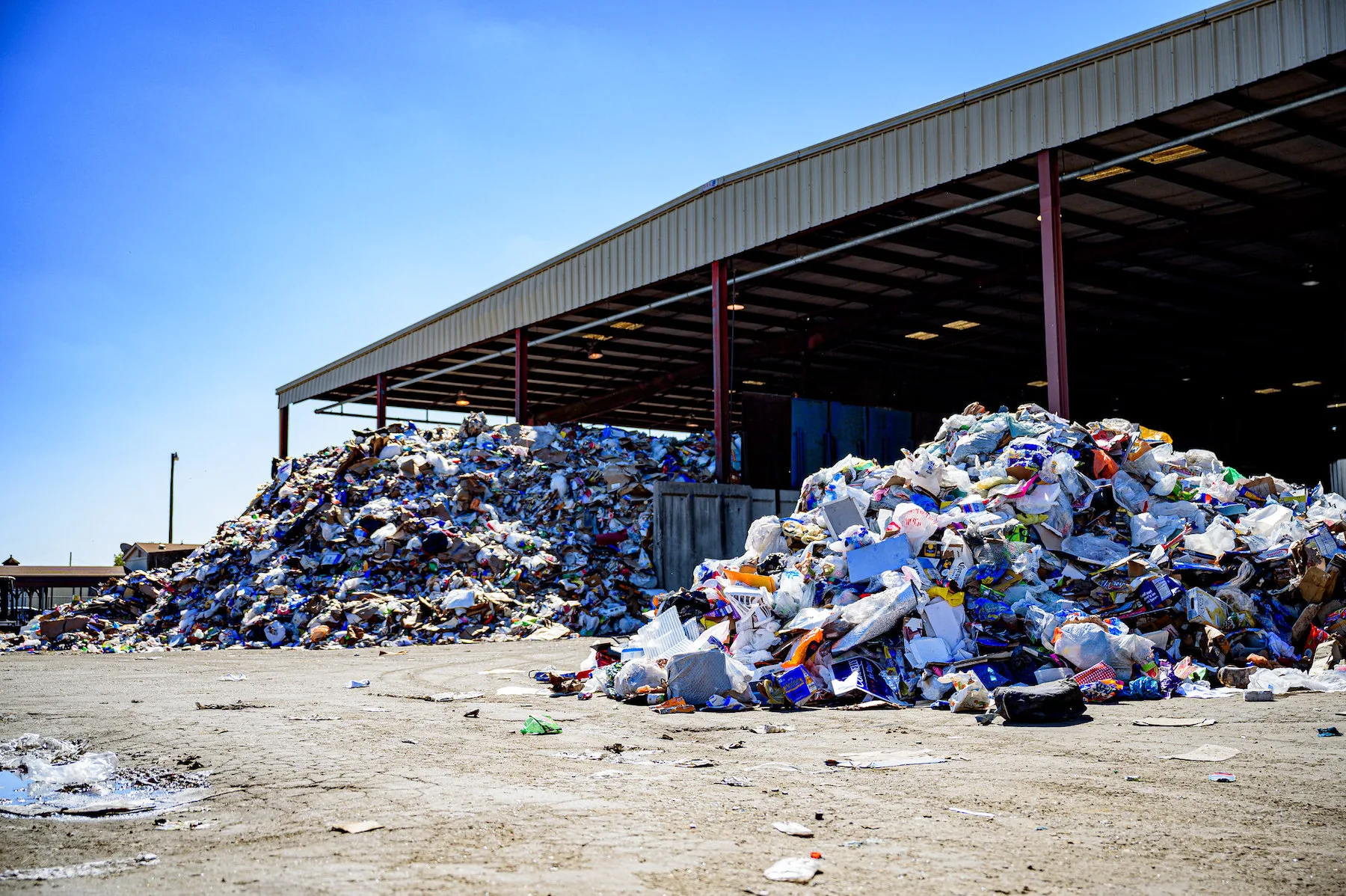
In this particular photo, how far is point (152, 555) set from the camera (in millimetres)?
25953

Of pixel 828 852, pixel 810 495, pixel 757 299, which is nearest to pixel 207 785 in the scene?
pixel 828 852

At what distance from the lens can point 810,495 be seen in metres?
11.1

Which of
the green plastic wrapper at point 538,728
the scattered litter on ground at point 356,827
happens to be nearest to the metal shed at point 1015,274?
the green plastic wrapper at point 538,728

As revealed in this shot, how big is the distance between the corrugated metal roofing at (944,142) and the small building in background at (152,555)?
38.9 feet

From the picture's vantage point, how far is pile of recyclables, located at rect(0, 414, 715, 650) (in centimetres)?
1586

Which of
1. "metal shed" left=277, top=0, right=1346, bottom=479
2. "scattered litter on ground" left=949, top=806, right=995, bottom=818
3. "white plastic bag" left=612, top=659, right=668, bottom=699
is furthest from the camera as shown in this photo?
"metal shed" left=277, top=0, right=1346, bottom=479

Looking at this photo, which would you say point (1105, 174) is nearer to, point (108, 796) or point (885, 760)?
point (885, 760)

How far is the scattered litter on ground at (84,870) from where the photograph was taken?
3307 millimetres

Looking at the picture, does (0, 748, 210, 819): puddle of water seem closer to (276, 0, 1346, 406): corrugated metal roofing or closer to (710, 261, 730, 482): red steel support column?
(276, 0, 1346, 406): corrugated metal roofing

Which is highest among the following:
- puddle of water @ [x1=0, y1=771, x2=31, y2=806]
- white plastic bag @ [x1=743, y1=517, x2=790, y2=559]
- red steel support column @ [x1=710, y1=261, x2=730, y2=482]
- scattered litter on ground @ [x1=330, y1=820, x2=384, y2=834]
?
red steel support column @ [x1=710, y1=261, x2=730, y2=482]

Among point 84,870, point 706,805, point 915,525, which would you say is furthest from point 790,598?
point 84,870

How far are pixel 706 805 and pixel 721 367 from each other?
13.6 m

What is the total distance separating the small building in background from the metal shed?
6.35m

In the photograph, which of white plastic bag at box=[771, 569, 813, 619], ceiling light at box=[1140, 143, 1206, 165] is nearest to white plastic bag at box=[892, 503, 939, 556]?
white plastic bag at box=[771, 569, 813, 619]
